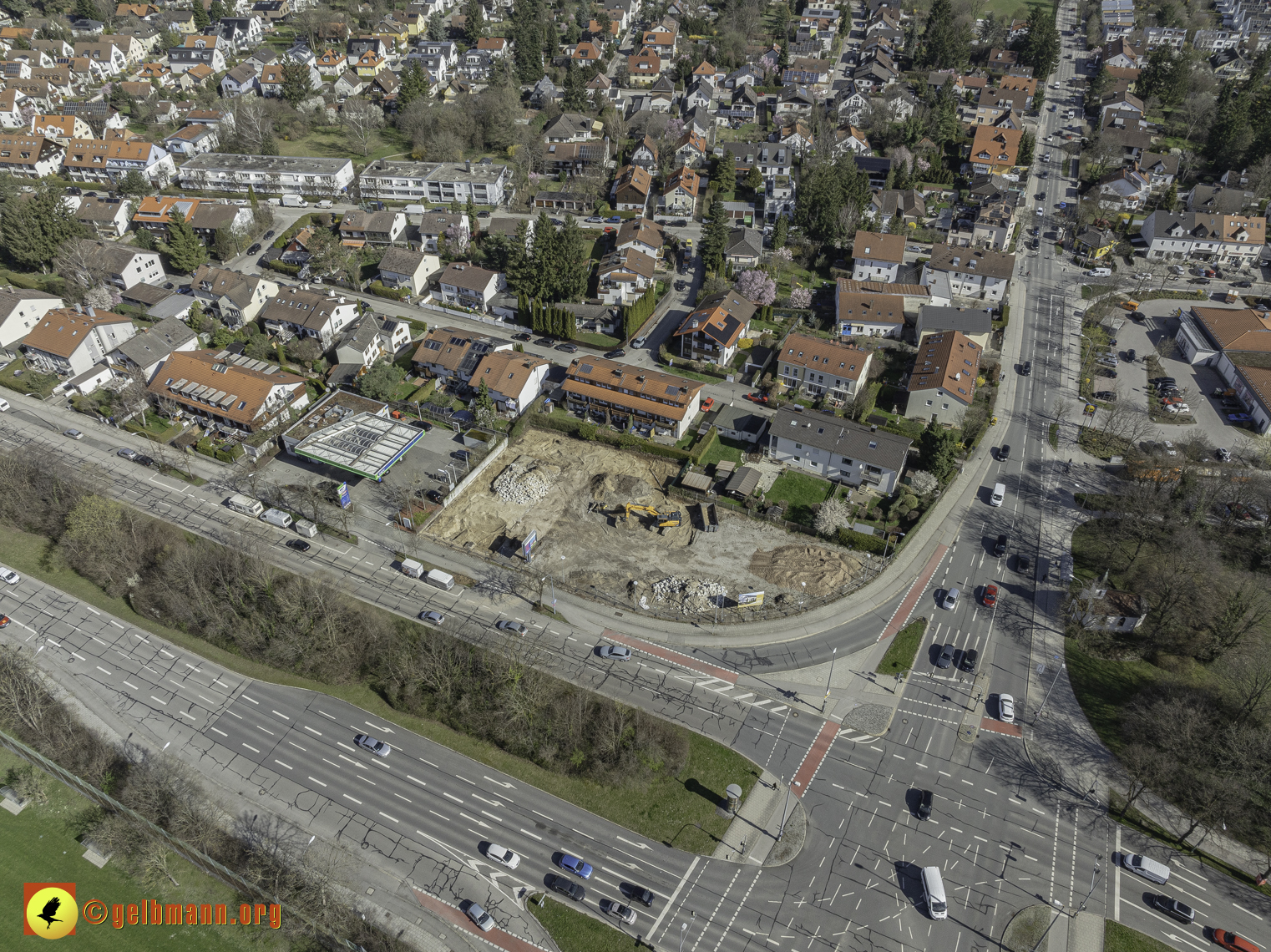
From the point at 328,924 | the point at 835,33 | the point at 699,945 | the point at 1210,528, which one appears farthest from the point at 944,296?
the point at 835,33

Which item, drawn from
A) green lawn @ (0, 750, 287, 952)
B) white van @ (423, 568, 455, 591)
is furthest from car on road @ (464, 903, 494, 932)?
white van @ (423, 568, 455, 591)

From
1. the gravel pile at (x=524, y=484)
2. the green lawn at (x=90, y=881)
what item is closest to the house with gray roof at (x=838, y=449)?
the gravel pile at (x=524, y=484)

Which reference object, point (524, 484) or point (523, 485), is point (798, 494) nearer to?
point (524, 484)

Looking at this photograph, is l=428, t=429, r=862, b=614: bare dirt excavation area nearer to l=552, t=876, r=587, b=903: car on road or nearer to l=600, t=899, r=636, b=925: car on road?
l=552, t=876, r=587, b=903: car on road

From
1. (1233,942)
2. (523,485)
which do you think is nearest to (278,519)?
(523,485)

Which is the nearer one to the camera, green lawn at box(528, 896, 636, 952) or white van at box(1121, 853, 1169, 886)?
green lawn at box(528, 896, 636, 952)

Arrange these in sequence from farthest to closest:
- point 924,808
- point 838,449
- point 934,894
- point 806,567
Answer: point 838,449, point 806,567, point 924,808, point 934,894

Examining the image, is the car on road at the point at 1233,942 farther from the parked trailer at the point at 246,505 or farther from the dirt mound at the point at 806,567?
the parked trailer at the point at 246,505

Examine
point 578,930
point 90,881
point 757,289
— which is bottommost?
point 90,881
